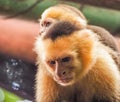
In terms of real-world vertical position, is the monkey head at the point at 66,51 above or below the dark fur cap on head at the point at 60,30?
below

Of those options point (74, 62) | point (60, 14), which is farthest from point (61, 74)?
point (60, 14)

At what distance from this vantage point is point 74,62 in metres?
0.86

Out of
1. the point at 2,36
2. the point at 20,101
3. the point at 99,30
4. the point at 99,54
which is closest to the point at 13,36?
the point at 2,36

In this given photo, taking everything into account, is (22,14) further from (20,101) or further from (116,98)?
(116,98)

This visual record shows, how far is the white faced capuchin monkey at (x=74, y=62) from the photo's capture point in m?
0.84

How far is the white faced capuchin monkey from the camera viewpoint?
0.84 meters

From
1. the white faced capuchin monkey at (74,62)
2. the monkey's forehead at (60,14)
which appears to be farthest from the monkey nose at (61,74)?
the monkey's forehead at (60,14)

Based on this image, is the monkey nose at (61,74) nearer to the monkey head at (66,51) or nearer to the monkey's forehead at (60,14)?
the monkey head at (66,51)

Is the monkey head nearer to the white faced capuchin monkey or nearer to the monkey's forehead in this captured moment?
the white faced capuchin monkey

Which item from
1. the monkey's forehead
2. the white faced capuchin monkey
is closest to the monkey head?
the white faced capuchin monkey

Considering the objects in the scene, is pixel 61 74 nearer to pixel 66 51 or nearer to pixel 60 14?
pixel 66 51

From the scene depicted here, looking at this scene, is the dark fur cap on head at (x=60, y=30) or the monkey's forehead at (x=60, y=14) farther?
the monkey's forehead at (x=60, y=14)

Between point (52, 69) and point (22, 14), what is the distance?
1.49 ft

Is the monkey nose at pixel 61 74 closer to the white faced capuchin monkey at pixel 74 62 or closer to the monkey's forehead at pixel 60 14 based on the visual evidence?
the white faced capuchin monkey at pixel 74 62
